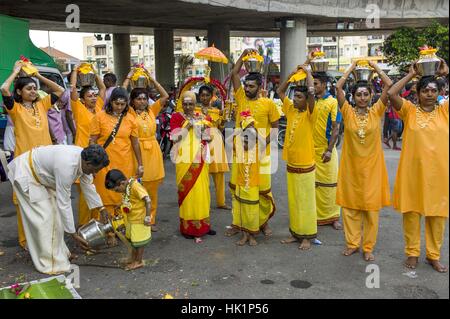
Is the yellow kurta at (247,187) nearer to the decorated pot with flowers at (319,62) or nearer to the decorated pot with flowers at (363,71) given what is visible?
the decorated pot with flowers at (319,62)

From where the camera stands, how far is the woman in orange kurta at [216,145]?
227 inches

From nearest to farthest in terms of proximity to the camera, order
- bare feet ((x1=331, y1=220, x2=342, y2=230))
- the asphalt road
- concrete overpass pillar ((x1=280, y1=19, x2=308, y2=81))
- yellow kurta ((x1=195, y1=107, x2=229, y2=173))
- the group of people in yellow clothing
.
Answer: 1. the asphalt road
2. the group of people in yellow clothing
3. bare feet ((x1=331, y1=220, x2=342, y2=230))
4. yellow kurta ((x1=195, y1=107, x2=229, y2=173))
5. concrete overpass pillar ((x1=280, y1=19, x2=308, y2=81))

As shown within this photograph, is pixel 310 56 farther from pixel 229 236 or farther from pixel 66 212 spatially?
pixel 66 212

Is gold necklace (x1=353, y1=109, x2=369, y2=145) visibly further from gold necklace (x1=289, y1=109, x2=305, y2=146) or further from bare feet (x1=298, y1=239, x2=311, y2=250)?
bare feet (x1=298, y1=239, x2=311, y2=250)

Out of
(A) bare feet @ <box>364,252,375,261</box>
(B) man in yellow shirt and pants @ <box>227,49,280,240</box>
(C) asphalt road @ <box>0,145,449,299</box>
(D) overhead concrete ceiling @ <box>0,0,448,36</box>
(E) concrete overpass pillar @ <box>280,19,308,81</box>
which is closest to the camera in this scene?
(C) asphalt road @ <box>0,145,449,299</box>

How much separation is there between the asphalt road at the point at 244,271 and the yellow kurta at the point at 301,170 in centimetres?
30

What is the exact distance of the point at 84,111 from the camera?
5301 millimetres

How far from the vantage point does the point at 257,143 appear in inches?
186

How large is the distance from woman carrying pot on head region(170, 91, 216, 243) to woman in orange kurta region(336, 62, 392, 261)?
151cm

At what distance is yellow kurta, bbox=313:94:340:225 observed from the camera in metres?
5.13

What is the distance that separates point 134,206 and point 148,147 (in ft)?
4.21

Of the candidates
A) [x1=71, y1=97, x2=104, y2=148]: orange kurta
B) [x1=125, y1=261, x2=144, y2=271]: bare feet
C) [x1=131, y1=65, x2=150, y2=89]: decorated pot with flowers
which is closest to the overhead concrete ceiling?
[x1=131, y1=65, x2=150, y2=89]: decorated pot with flowers

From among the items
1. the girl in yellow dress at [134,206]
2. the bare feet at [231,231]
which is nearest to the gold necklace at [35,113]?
the girl in yellow dress at [134,206]

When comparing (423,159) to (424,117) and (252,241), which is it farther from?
(252,241)
